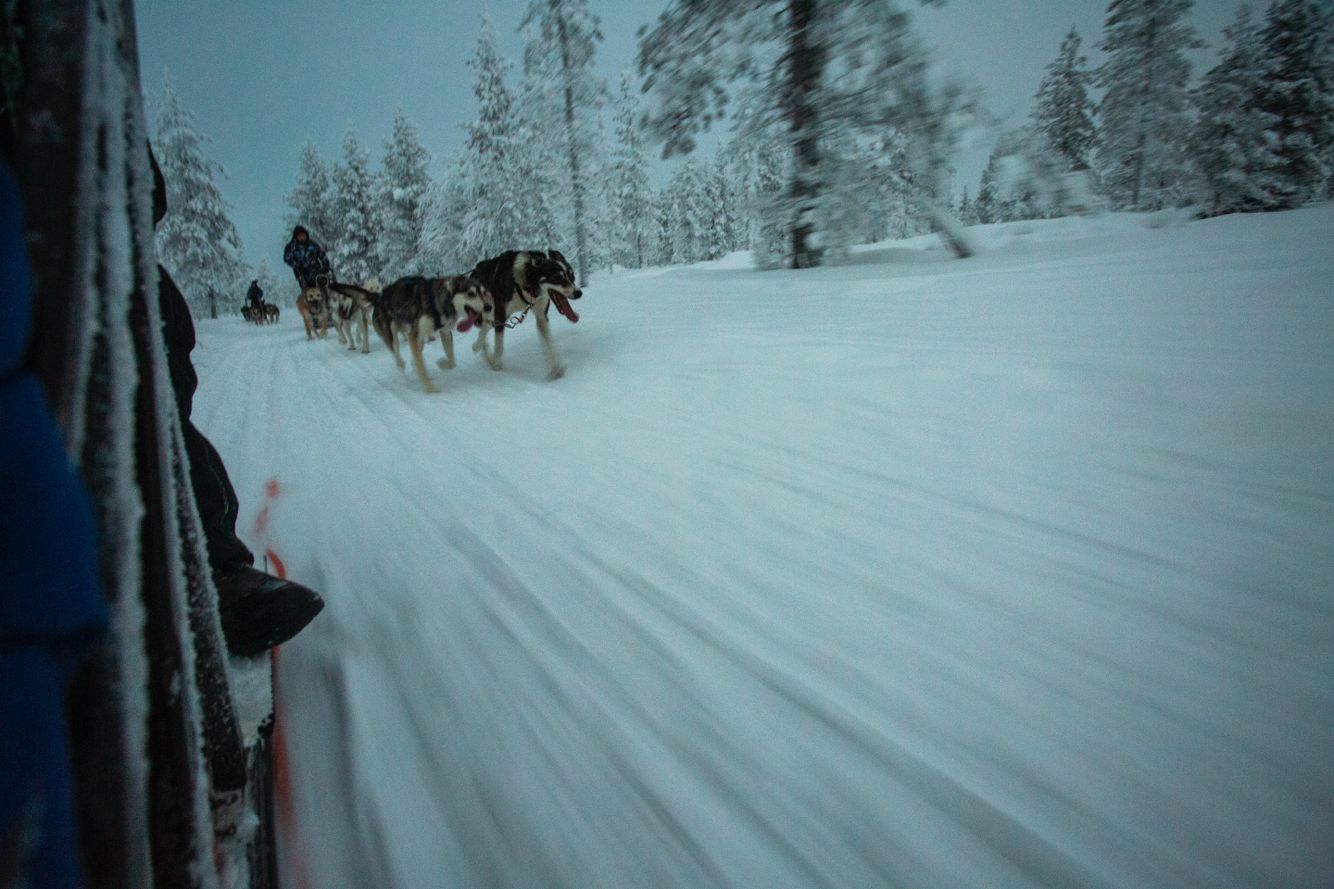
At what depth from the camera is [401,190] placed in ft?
82.0

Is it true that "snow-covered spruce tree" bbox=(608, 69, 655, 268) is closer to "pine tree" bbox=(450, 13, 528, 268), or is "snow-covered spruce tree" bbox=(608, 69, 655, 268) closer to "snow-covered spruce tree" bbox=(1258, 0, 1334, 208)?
"pine tree" bbox=(450, 13, 528, 268)

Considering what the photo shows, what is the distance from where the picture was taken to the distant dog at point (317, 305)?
13062 mm

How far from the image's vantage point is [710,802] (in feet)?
3.77

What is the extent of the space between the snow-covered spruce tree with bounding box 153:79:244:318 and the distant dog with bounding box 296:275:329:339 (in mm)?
17190

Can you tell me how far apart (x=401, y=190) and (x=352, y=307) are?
18.9 meters

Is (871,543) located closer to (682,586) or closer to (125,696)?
(682,586)

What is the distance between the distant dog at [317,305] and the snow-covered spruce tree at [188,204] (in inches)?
677

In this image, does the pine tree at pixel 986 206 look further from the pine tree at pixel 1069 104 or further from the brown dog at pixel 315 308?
the brown dog at pixel 315 308

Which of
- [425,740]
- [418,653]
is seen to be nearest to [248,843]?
[425,740]

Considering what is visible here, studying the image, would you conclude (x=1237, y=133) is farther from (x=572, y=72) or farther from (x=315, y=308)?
(x=315, y=308)

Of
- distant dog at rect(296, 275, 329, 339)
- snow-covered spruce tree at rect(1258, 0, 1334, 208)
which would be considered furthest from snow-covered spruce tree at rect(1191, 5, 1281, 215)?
distant dog at rect(296, 275, 329, 339)

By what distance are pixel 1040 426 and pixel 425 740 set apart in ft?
9.12

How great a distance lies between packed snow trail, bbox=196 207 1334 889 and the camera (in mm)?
1065

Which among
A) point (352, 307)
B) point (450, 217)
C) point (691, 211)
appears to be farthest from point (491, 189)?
point (691, 211)
